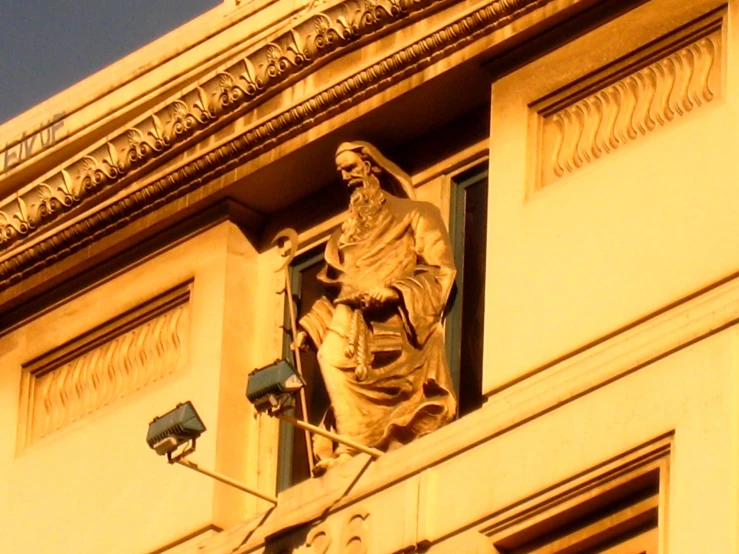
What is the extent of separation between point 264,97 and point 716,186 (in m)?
3.80

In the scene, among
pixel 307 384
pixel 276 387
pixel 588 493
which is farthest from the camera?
pixel 307 384

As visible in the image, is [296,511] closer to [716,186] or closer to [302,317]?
[302,317]

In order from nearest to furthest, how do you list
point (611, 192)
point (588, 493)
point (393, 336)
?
point (588, 493) < point (611, 192) < point (393, 336)

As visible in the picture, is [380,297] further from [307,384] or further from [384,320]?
[307,384]

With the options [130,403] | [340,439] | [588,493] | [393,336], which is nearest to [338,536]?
[340,439]

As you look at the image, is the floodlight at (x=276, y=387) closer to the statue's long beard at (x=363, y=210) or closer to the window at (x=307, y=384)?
the window at (x=307, y=384)

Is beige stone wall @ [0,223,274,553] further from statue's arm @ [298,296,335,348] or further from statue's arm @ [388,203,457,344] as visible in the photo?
statue's arm @ [388,203,457,344]

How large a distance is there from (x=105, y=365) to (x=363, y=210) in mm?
2360

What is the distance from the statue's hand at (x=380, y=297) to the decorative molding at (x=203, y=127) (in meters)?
1.34

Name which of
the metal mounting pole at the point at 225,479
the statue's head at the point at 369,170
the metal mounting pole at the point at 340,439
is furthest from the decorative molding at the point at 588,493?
the statue's head at the point at 369,170

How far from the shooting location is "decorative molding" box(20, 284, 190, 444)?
2164 cm

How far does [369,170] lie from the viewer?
20703 mm

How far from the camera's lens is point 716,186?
18500 mm

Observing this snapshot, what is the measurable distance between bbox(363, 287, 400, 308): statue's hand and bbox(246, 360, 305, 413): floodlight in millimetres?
1125
